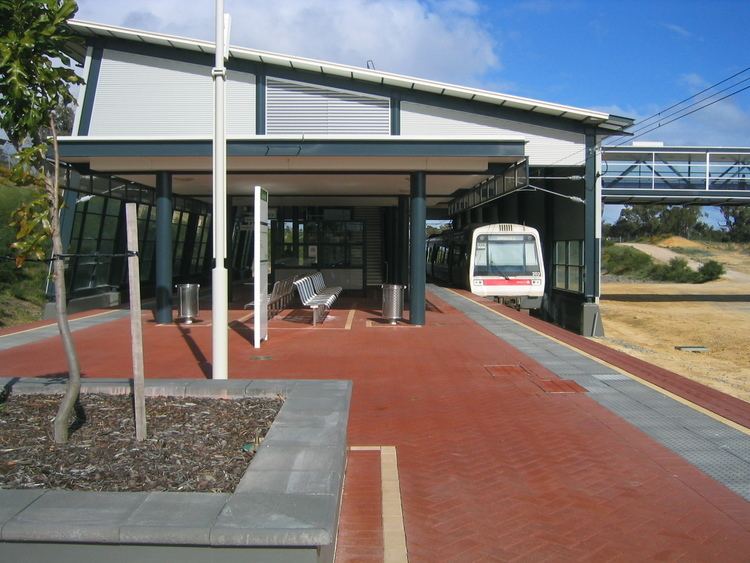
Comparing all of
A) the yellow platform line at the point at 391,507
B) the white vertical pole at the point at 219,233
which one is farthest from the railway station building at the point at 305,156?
the yellow platform line at the point at 391,507

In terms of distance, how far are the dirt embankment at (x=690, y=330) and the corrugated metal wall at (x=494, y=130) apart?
5823 mm

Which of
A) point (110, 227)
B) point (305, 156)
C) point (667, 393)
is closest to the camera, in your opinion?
point (667, 393)

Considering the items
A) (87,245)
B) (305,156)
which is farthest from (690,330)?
(87,245)

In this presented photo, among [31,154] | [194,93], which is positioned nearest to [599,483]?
[31,154]

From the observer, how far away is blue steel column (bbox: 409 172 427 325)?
1402 cm

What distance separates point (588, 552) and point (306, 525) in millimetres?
1820

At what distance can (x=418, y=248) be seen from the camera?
14023mm

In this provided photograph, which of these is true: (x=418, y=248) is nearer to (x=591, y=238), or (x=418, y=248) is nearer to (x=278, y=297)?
(x=278, y=297)

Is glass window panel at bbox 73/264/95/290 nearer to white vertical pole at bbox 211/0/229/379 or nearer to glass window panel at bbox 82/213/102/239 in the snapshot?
glass window panel at bbox 82/213/102/239

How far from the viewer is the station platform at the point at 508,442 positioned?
14.0ft

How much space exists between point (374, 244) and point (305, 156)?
14.3 meters

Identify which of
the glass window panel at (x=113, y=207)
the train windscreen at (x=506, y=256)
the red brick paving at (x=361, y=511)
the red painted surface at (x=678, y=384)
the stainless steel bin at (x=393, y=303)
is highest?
the glass window panel at (x=113, y=207)

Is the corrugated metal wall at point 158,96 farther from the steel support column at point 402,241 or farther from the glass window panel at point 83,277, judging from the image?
the steel support column at point 402,241

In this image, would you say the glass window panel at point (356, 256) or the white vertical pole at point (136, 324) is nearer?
the white vertical pole at point (136, 324)
